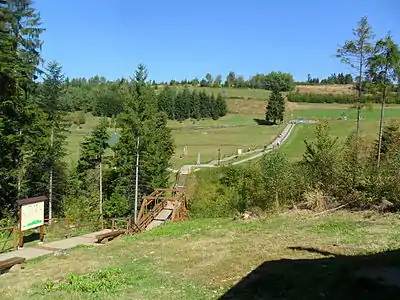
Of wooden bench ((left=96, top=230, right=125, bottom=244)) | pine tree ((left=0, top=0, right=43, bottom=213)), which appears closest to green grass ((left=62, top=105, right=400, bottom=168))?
pine tree ((left=0, top=0, right=43, bottom=213))

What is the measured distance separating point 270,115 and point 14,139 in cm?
8862

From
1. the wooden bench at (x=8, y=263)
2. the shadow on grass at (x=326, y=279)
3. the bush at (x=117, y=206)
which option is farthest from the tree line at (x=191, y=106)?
the shadow on grass at (x=326, y=279)

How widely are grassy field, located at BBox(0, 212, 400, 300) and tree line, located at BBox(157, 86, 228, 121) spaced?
110 meters

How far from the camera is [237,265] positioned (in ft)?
34.1

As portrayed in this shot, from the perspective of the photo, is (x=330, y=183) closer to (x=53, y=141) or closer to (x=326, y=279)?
(x=326, y=279)

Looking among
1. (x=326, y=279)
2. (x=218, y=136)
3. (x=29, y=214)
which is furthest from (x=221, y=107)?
(x=326, y=279)

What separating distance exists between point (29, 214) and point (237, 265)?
11.6 metres

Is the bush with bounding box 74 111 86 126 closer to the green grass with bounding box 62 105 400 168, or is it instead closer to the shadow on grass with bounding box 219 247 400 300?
the green grass with bounding box 62 105 400 168

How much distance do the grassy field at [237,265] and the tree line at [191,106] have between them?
361 feet

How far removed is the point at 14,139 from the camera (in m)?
29.7

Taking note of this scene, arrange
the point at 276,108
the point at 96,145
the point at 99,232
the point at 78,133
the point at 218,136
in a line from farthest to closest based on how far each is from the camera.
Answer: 1. the point at 276,108
2. the point at 218,136
3. the point at 78,133
4. the point at 96,145
5. the point at 99,232

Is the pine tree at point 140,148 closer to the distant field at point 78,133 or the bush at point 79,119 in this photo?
the distant field at point 78,133

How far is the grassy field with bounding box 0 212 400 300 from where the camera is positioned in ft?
27.5

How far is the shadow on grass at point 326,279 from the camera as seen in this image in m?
7.55
